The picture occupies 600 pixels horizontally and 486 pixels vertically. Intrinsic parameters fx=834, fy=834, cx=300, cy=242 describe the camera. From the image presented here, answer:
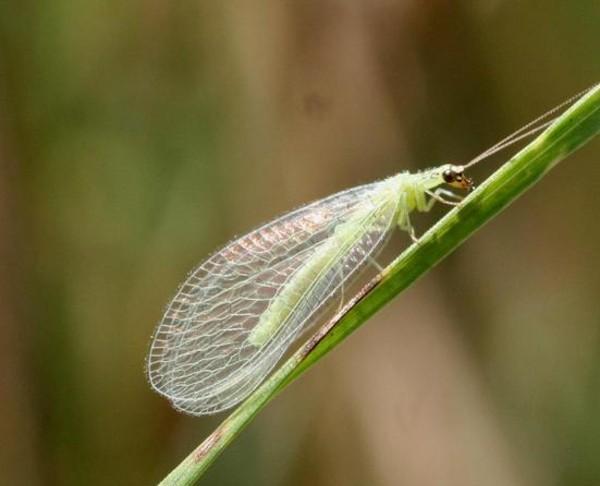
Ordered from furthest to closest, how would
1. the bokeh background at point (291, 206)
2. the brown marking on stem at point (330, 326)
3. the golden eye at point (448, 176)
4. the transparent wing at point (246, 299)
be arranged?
the bokeh background at point (291, 206) → the golden eye at point (448, 176) → the transparent wing at point (246, 299) → the brown marking on stem at point (330, 326)

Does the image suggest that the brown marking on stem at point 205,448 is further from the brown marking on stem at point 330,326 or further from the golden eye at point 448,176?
the golden eye at point 448,176

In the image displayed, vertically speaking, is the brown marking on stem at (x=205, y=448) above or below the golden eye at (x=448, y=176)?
below

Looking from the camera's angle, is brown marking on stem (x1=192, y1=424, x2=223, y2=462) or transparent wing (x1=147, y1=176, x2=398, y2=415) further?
transparent wing (x1=147, y1=176, x2=398, y2=415)

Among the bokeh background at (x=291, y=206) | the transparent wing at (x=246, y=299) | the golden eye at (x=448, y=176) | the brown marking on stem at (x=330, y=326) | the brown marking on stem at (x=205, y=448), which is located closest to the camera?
the brown marking on stem at (x=205, y=448)

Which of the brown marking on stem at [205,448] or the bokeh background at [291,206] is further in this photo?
the bokeh background at [291,206]

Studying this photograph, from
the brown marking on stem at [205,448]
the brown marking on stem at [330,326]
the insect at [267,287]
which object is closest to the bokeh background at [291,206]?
the insect at [267,287]

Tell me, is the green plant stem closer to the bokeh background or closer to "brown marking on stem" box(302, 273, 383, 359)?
"brown marking on stem" box(302, 273, 383, 359)

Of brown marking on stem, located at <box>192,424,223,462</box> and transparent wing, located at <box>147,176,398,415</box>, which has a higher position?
transparent wing, located at <box>147,176,398,415</box>

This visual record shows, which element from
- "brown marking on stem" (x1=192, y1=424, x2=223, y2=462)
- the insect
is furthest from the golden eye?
"brown marking on stem" (x1=192, y1=424, x2=223, y2=462)
